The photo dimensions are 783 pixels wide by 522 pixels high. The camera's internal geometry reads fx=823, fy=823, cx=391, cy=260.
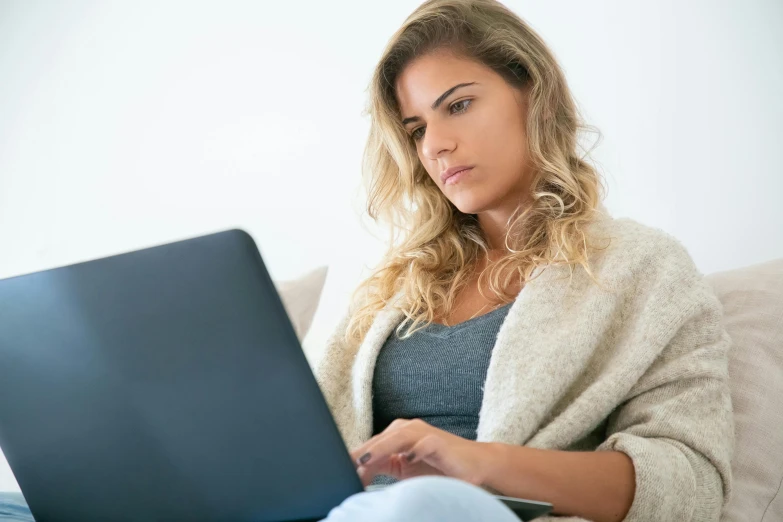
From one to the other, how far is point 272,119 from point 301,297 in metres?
0.72

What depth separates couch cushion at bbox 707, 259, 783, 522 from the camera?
115 centimetres

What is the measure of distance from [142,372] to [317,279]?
91cm

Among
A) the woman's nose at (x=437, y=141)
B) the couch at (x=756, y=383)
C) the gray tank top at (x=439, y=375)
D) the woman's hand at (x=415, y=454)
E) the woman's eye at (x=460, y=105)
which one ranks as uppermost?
the woman's eye at (x=460, y=105)

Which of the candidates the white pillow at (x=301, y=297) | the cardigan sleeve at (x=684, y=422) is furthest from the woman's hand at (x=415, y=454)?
the white pillow at (x=301, y=297)

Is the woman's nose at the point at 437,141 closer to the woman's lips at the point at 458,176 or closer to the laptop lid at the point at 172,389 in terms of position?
the woman's lips at the point at 458,176

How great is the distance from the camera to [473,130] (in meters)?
1.38

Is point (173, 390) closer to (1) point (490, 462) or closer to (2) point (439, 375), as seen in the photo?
(1) point (490, 462)

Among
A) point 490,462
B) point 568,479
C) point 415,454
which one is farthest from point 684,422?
point 415,454

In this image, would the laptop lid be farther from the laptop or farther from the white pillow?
the white pillow

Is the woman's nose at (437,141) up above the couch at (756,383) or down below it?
above

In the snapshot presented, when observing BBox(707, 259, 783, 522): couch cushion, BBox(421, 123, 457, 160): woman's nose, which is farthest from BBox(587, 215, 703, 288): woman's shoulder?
BBox(421, 123, 457, 160): woman's nose

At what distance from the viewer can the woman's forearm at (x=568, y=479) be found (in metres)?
0.95

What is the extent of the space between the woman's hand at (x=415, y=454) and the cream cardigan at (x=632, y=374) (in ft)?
0.62

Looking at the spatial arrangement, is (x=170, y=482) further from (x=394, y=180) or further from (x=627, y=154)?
(x=627, y=154)
